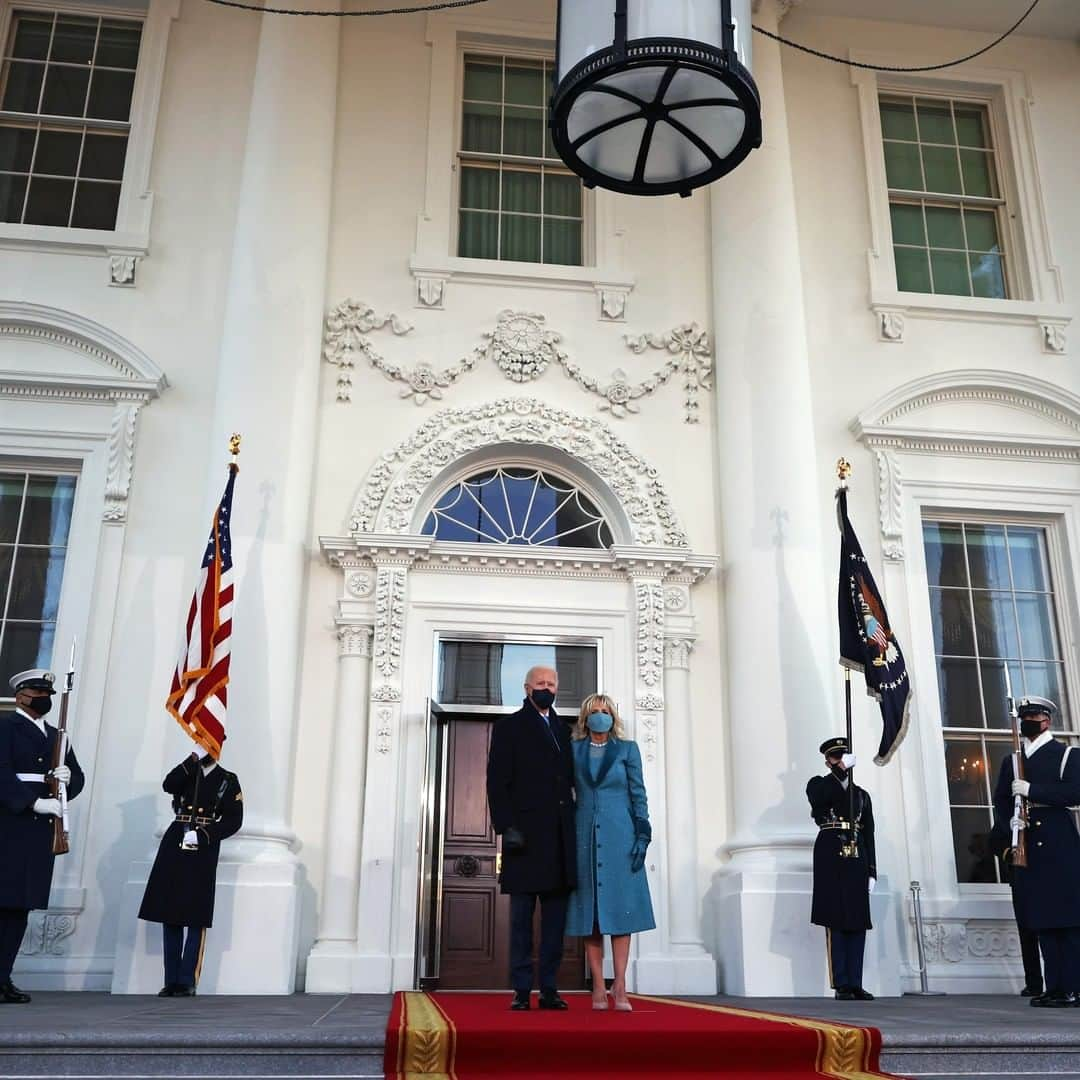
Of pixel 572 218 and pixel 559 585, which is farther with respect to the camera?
pixel 572 218

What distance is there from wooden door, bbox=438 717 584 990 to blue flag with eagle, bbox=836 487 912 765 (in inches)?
99.2

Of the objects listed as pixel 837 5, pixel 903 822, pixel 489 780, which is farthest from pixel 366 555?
pixel 837 5

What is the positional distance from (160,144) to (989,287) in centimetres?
687

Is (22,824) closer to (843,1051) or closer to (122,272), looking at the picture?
(843,1051)

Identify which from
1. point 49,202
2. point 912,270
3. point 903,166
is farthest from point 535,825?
point 903,166

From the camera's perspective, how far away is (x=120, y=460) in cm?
850

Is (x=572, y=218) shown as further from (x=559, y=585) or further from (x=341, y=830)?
(x=341, y=830)

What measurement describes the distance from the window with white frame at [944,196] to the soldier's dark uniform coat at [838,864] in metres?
4.68

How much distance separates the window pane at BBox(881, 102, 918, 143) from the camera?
10.7 m

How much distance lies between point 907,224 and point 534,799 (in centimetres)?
697

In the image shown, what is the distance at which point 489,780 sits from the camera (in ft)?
18.1

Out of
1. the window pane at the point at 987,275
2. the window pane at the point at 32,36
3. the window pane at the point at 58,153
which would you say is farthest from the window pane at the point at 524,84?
the window pane at the point at 987,275

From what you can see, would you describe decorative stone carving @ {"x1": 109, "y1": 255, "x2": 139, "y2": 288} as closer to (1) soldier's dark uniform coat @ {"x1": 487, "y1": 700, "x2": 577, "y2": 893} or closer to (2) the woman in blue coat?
(1) soldier's dark uniform coat @ {"x1": 487, "y1": 700, "x2": 577, "y2": 893}

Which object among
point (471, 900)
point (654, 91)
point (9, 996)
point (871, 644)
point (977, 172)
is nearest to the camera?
point (654, 91)
